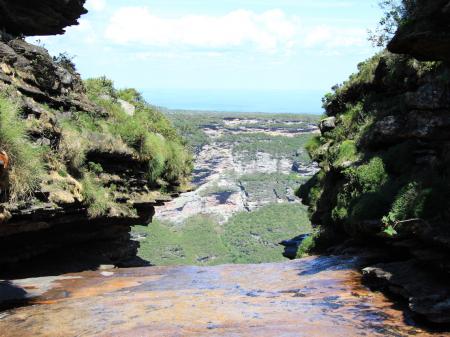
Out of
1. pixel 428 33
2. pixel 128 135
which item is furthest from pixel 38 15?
pixel 428 33

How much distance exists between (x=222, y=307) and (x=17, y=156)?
6061mm

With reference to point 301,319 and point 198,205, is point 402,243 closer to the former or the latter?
point 301,319

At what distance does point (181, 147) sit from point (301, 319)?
16775 mm

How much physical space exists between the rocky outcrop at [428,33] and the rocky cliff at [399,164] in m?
0.02

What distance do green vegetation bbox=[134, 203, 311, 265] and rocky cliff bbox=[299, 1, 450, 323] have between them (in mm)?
103142

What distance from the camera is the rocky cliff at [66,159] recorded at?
1282cm

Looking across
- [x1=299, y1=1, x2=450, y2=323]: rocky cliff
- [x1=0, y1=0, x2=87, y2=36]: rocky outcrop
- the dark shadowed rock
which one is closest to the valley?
[x1=299, y1=1, x2=450, y2=323]: rocky cliff

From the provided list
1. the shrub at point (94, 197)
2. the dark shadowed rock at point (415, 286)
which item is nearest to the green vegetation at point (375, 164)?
the dark shadowed rock at point (415, 286)

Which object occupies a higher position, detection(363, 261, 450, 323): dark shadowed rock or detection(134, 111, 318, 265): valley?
detection(363, 261, 450, 323): dark shadowed rock

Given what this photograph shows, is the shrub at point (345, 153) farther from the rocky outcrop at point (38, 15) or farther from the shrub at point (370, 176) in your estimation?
the rocky outcrop at point (38, 15)

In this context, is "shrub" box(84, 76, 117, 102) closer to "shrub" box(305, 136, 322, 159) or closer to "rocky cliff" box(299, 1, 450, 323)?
"shrub" box(305, 136, 322, 159)

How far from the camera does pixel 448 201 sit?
9711 mm

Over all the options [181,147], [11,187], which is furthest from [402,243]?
[181,147]

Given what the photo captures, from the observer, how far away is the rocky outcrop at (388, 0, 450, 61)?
884cm
